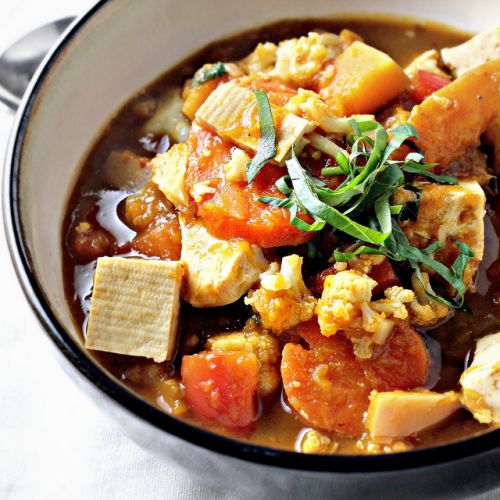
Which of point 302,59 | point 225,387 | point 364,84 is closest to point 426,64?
point 364,84

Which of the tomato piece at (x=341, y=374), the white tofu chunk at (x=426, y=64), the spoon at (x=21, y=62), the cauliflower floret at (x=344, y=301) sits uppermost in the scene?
the spoon at (x=21, y=62)

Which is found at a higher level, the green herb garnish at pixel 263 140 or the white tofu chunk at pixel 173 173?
the green herb garnish at pixel 263 140

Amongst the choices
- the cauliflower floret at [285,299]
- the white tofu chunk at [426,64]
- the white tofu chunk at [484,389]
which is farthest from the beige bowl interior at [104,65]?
the white tofu chunk at [484,389]

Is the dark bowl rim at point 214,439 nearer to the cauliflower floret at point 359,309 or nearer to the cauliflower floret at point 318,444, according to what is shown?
the cauliflower floret at point 318,444

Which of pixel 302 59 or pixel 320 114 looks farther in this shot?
pixel 302 59

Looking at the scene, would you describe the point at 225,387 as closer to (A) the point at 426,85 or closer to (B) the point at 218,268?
(B) the point at 218,268

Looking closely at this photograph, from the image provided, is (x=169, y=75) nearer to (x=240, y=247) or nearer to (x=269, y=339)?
(x=240, y=247)
